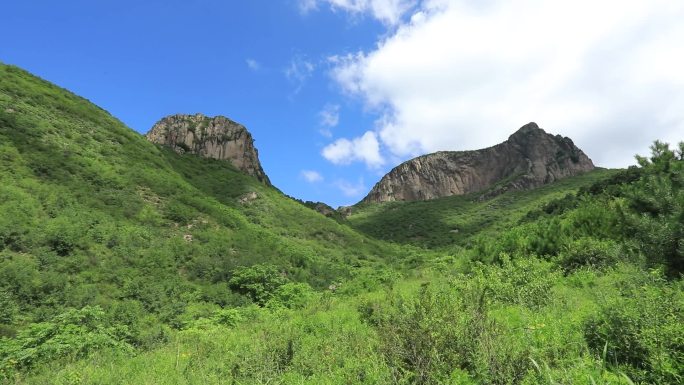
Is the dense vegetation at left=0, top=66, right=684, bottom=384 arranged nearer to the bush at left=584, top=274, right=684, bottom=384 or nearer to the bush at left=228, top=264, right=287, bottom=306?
the bush at left=584, top=274, right=684, bottom=384

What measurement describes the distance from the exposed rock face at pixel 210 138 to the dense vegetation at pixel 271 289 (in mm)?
39842

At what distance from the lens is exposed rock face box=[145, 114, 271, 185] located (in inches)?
3674

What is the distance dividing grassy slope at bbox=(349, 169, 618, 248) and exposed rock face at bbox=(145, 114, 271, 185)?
36.1 meters

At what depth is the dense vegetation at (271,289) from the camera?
557cm

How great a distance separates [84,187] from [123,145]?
1654 cm

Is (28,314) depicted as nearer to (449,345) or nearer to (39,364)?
(39,364)

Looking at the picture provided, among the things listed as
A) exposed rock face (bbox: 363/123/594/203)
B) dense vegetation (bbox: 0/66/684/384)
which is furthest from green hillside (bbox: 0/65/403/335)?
exposed rock face (bbox: 363/123/594/203)

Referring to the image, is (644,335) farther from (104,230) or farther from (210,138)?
(210,138)

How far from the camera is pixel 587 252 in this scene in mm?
12969

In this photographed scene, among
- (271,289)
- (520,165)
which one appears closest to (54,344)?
(271,289)

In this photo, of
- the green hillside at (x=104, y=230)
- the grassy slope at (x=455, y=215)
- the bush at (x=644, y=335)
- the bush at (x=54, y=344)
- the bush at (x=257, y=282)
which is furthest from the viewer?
the grassy slope at (x=455, y=215)

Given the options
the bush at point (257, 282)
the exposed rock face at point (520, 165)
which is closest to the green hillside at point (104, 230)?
the bush at point (257, 282)

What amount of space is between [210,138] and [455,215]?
82.3 m

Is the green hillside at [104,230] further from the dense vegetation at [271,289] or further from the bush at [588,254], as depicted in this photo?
the bush at [588,254]
